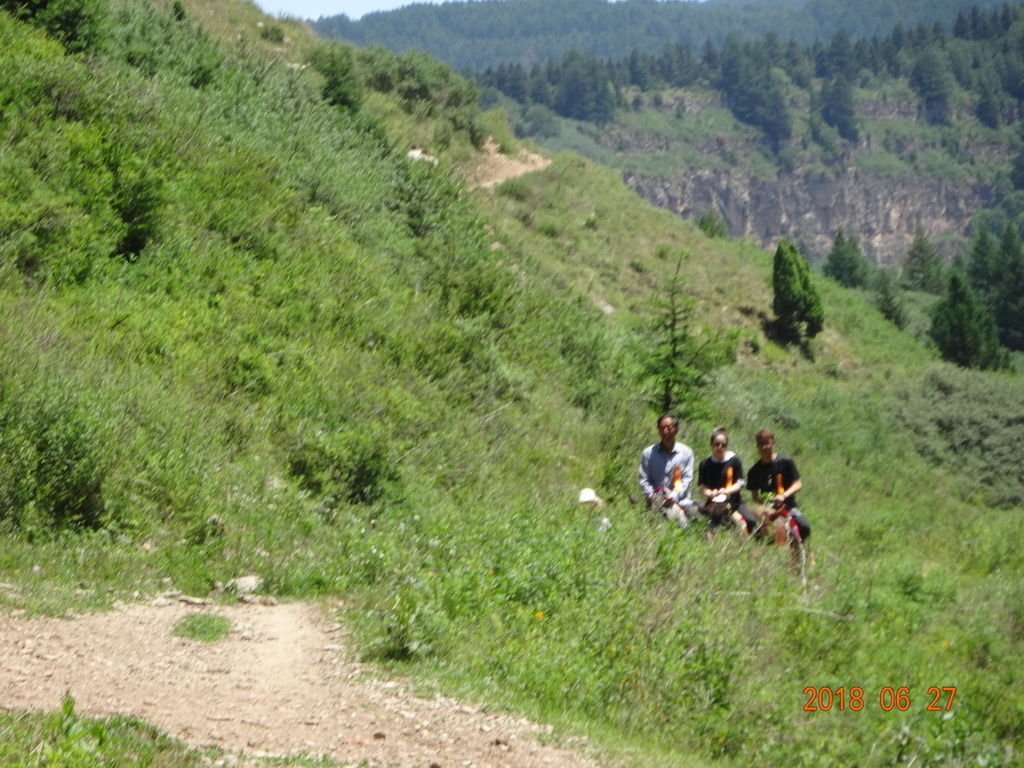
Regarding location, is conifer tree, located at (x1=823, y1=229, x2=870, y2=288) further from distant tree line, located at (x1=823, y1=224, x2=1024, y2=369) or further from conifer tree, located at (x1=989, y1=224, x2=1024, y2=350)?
conifer tree, located at (x1=989, y1=224, x2=1024, y2=350)

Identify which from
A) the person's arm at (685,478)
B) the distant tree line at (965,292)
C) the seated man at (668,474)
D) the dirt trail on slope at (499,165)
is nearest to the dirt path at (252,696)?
the seated man at (668,474)

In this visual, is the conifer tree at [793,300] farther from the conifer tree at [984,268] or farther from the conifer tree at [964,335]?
the conifer tree at [984,268]

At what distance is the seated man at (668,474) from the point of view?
400 inches

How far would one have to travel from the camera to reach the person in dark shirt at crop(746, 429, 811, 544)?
389 inches

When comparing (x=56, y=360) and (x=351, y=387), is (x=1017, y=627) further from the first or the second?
(x=56, y=360)

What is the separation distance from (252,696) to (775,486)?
5.26 meters

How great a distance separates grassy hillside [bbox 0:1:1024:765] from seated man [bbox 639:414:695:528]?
0.38 meters

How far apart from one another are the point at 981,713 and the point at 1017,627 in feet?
5.45

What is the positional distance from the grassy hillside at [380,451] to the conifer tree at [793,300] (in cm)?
1370

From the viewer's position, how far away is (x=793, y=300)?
37.8 meters

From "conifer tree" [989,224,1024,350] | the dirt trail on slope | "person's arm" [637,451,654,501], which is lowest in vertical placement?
"conifer tree" [989,224,1024,350]

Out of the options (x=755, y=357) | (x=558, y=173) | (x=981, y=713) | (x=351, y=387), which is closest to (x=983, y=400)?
(x=755, y=357)

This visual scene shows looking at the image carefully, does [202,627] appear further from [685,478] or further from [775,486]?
[775,486]
